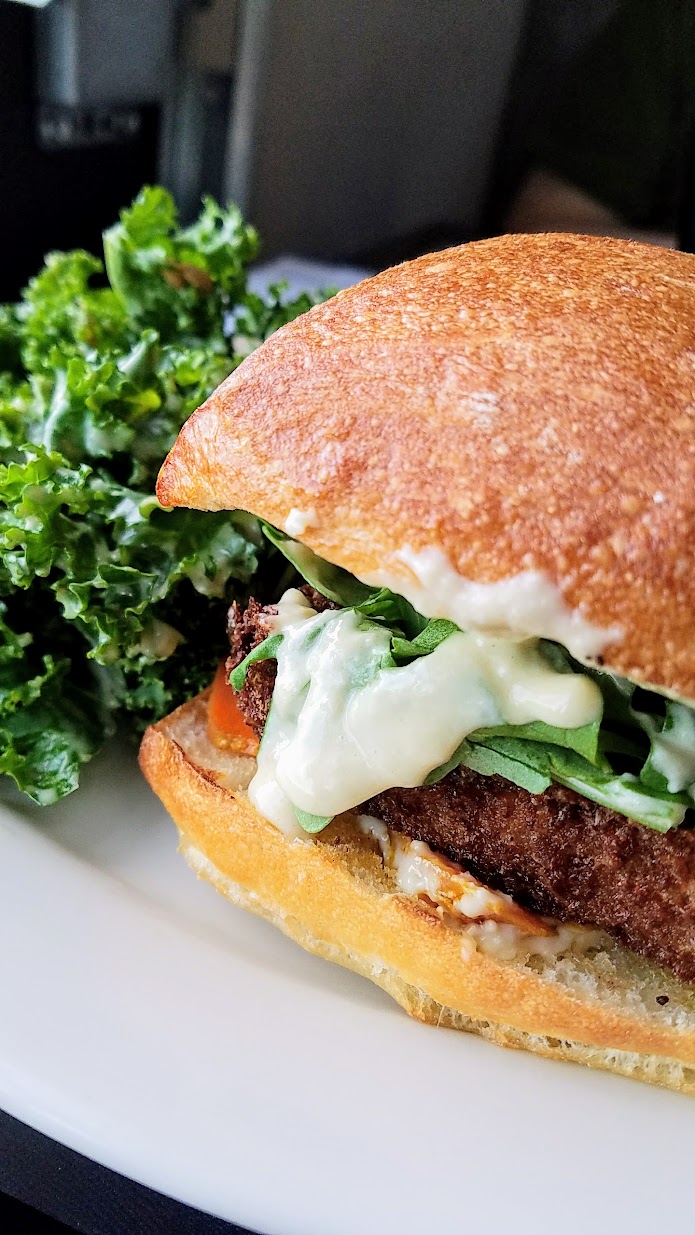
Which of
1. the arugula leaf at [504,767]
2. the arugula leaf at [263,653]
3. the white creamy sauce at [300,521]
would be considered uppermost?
the white creamy sauce at [300,521]

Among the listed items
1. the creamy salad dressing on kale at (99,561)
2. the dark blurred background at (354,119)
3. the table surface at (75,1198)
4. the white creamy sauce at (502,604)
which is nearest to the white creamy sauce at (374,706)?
the white creamy sauce at (502,604)

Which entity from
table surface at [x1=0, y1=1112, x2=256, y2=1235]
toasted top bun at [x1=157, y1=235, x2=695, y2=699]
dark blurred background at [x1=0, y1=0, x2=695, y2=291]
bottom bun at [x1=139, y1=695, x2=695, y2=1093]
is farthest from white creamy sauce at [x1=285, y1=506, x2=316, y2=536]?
dark blurred background at [x1=0, y1=0, x2=695, y2=291]

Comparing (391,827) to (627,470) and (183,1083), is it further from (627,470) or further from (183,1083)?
(627,470)

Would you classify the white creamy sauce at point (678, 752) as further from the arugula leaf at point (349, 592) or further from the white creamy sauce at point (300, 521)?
the white creamy sauce at point (300, 521)

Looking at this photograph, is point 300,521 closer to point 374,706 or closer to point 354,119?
point 374,706

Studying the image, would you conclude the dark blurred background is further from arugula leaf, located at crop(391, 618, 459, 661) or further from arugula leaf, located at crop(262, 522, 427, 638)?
arugula leaf, located at crop(391, 618, 459, 661)

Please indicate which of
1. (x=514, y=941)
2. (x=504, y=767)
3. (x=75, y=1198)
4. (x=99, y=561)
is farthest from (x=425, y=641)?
(x=75, y=1198)
